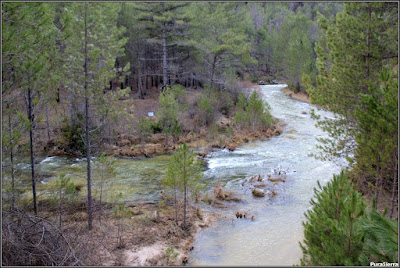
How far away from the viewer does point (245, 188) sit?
14.1m

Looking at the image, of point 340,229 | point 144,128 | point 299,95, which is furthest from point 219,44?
point 340,229

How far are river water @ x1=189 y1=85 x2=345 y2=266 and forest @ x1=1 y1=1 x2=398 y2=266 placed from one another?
87 mm

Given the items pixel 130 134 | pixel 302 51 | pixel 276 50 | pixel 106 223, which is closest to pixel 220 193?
pixel 106 223

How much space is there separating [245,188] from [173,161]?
4.93m

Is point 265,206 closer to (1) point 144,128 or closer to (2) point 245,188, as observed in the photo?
(2) point 245,188

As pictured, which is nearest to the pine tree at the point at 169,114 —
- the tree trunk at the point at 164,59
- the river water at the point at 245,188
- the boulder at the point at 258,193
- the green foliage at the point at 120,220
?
the river water at the point at 245,188

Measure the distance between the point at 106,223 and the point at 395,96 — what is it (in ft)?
27.4

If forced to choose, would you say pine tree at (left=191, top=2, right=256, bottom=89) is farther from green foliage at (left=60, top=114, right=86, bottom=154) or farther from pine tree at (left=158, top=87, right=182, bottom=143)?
green foliage at (left=60, top=114, right=86, bottom=154)

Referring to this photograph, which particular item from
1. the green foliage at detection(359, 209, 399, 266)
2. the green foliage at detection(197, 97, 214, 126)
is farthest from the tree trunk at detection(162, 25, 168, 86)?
the green foliage at detection(359, 209, 399, 266)

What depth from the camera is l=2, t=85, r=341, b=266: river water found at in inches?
363

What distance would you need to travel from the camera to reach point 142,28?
30.5 meters

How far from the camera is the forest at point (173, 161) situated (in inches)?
257

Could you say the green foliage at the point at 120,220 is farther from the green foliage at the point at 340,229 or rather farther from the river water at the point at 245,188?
the green foliage at the point at 340,229

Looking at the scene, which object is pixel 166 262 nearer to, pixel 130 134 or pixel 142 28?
pixel 130 134
